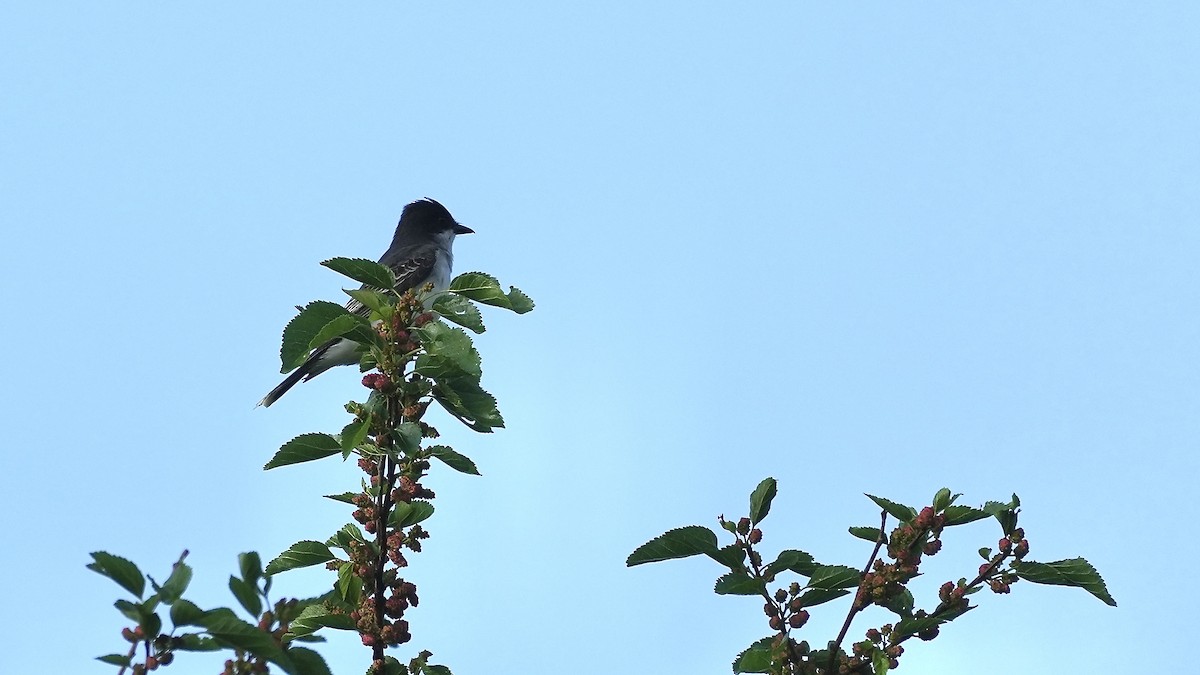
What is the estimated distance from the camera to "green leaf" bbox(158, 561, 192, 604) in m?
2.85

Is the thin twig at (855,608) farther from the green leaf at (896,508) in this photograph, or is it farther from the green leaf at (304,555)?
the green leaf at (304,555)

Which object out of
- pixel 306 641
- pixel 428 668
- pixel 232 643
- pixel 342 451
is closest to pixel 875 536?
pixel 428 668

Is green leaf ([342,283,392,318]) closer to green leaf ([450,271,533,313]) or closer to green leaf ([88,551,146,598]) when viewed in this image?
green leaf ([450,271,533,313])

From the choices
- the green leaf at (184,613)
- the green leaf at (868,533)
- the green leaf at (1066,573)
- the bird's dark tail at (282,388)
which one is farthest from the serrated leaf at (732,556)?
the bird's dark tail at (282,388)

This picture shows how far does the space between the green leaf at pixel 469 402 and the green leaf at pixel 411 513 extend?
1.59 feet

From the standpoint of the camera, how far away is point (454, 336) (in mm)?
5305

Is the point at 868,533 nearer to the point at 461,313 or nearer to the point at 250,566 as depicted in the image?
the point at 461,313

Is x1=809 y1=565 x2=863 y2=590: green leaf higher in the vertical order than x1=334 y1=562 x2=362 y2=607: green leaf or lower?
higher

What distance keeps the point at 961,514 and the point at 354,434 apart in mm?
2255

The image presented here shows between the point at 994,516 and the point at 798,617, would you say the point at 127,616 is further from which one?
the point at 994,516

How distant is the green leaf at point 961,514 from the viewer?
4.86 meters

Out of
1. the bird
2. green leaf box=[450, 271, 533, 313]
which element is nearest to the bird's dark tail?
the bird

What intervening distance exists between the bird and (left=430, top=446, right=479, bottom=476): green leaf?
7.87 meters

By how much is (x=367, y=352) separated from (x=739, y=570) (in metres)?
1.82
